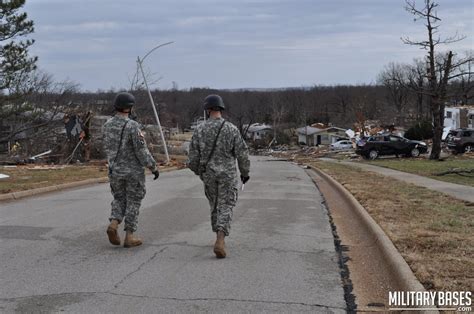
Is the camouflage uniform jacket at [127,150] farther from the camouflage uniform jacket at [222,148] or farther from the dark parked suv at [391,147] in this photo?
the dark parked suv at [391,147]

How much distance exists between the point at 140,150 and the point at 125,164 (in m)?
0.27

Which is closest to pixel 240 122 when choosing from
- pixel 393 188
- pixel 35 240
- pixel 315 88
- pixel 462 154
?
pixel 315 88

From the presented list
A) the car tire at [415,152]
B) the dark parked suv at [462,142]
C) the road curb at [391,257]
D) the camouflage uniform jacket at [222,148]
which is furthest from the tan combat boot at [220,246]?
the dark parked suv at [462,142]

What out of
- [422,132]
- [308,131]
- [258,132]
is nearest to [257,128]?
[258,132]

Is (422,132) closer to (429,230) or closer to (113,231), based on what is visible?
(429,230)

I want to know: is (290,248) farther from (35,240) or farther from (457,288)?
(35,240)

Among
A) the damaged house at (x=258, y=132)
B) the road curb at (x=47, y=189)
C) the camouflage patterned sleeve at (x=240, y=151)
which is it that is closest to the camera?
the camouflage patterned sleeve at (x=240, y=151)

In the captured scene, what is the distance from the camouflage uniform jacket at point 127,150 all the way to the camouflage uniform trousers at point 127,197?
0.30 ft

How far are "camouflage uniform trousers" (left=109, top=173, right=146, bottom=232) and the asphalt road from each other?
0.42 meters

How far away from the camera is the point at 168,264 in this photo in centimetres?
661

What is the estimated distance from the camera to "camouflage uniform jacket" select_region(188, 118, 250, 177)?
6.87 metres

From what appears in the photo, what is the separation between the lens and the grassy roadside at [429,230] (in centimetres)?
578

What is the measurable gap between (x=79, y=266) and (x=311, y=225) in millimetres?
4427

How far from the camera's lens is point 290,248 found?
7613 millimetres
